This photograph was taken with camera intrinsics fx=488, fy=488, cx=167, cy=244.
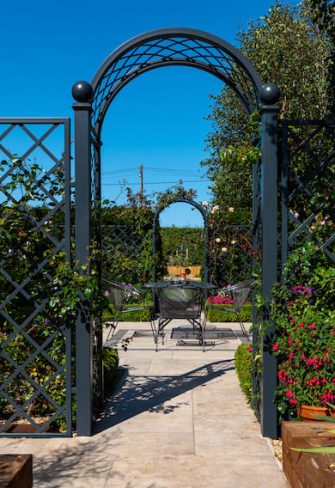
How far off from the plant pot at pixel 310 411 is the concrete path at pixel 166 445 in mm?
310

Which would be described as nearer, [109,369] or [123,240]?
[109,369]

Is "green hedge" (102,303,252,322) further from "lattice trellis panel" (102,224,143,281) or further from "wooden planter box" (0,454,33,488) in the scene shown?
"wooden planter box" (0,454,33,488)

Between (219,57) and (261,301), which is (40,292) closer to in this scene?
(261,301)

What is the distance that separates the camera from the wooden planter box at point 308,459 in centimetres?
195

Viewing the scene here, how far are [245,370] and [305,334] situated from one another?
142 cm

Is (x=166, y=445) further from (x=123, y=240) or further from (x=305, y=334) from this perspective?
(x=123, y=240)

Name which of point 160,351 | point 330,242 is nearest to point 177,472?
point 330,242

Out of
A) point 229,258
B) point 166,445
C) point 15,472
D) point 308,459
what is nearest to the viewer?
point 15,472

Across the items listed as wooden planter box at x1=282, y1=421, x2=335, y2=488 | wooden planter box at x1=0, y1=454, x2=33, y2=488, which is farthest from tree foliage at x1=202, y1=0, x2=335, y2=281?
wooden planter box at x1=0, y1=454, x2=33, y2=488

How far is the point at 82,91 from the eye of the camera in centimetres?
328

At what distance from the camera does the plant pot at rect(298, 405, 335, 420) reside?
2.98 m

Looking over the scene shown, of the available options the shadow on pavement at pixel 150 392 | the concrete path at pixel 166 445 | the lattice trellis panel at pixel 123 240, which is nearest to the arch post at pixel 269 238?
the concrete path at pixel 166 445

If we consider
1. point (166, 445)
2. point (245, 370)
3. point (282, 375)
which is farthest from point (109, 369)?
point (282, 375)

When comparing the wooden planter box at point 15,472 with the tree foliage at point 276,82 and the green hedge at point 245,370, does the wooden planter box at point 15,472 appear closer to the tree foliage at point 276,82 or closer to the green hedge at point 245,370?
the green hedge at point 245,370
